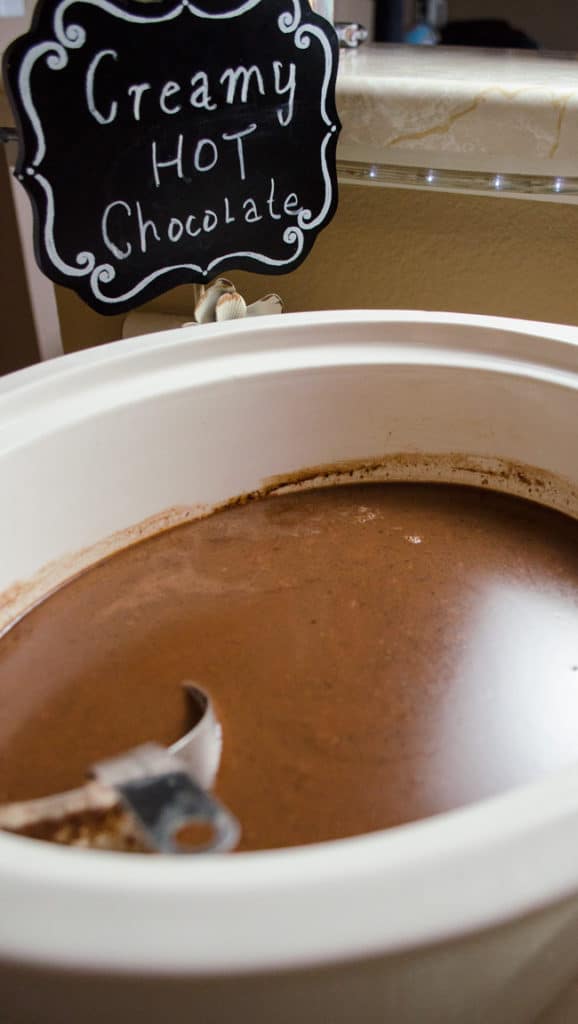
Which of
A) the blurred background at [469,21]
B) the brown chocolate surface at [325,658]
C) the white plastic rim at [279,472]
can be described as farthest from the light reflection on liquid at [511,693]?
the blurred background at [469,21]

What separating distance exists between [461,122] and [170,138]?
0.36m

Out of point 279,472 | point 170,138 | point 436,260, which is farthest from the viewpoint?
point 436,260

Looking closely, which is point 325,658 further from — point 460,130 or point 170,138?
point 460,130

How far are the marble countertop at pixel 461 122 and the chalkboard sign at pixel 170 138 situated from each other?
0.32 ft

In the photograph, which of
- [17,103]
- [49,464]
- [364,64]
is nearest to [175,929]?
[49,464]

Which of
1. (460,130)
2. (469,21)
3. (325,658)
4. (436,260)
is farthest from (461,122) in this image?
(469,21)

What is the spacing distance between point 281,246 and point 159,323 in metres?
0.25

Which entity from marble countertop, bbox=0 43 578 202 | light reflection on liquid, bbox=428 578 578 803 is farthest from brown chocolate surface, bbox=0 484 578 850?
marble countertop, bbox=0 43 578 202

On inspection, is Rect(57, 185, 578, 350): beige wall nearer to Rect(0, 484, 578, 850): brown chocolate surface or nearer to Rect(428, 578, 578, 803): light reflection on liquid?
Rect(0, 484, 578, 850): brown chocolate surface

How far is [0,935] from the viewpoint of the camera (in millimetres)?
343

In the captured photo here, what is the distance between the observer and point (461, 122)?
36.8 inches

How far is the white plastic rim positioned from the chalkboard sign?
0.29 feet

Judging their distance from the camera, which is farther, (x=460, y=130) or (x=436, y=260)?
(x=436, y=260)

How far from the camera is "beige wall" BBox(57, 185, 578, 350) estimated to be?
1.04m
